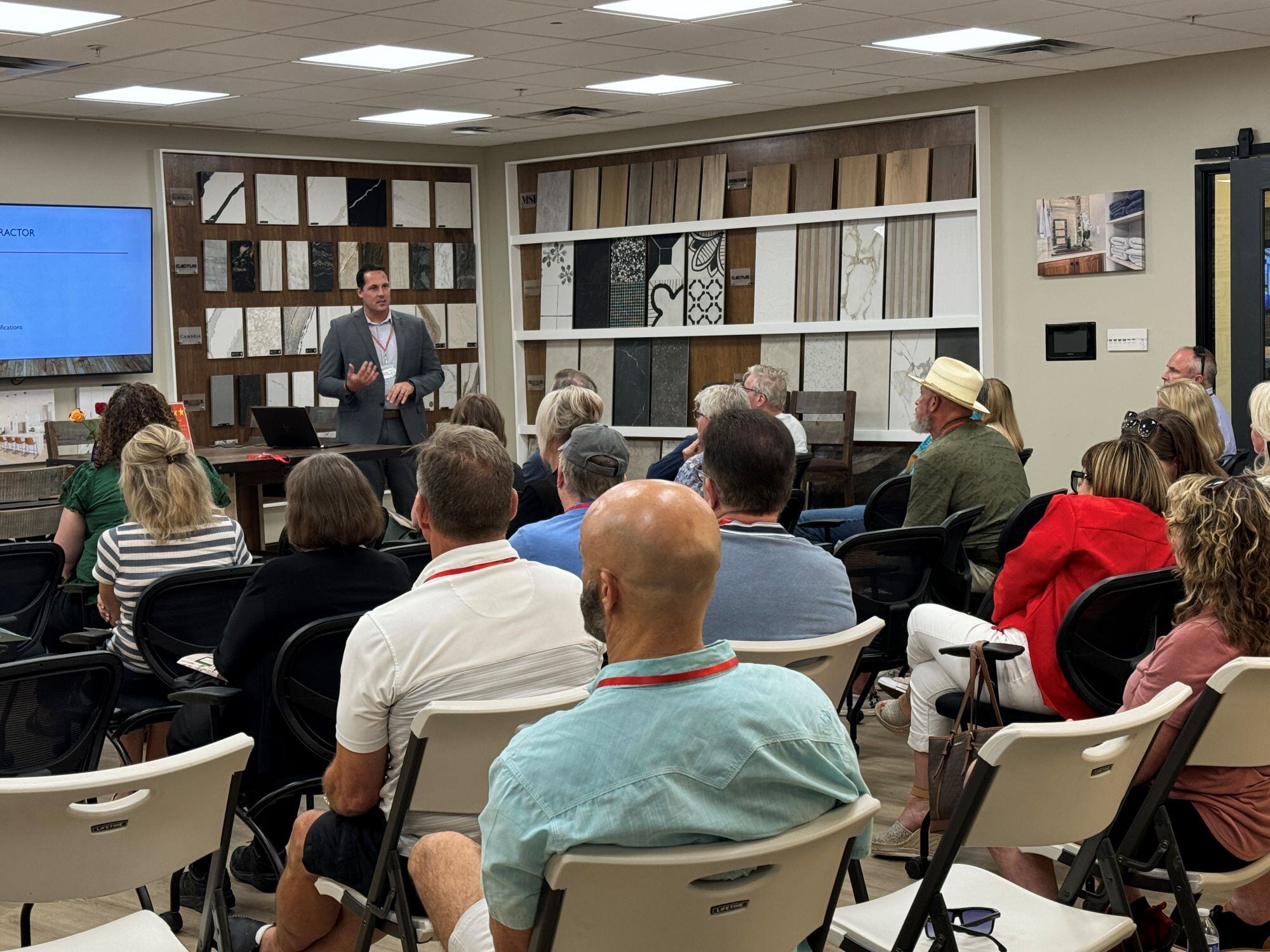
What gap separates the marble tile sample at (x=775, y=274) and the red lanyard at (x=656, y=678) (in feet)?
27.5

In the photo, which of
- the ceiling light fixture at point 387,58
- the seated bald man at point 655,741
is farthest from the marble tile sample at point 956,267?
the seated bald man at point 655,741

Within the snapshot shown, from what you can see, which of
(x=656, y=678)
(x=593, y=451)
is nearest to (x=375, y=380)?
(x=593, y=451)

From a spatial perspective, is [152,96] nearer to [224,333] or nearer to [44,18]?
[224,333]

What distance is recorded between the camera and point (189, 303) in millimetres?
10031

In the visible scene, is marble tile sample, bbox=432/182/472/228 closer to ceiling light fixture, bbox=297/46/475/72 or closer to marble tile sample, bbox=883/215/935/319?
ceiling light fixture, bbox=297/46/475/72

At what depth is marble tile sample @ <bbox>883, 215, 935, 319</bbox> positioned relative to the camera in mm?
9430

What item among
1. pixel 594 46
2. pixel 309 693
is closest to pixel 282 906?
pixel 309 693

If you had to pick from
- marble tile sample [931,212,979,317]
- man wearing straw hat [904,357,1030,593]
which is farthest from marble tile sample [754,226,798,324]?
man wearing straw hat [904,357,1030,593]

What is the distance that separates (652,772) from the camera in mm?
1791

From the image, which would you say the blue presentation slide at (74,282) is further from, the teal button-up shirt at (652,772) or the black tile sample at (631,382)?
the teal button-up shirt at (652,772)

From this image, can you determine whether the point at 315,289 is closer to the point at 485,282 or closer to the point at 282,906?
the point at 485,282

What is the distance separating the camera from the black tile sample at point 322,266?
35.0 feet

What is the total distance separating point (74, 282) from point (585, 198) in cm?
381

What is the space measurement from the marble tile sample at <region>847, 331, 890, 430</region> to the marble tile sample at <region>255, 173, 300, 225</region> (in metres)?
4.13
